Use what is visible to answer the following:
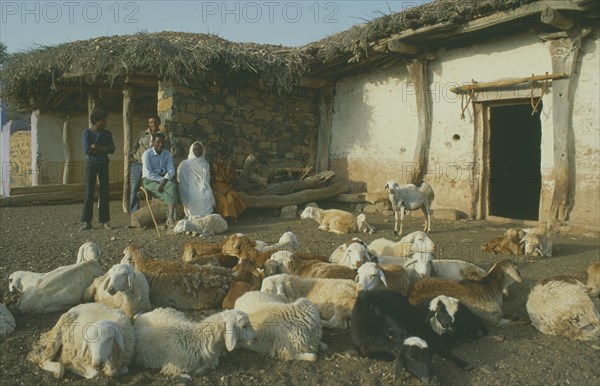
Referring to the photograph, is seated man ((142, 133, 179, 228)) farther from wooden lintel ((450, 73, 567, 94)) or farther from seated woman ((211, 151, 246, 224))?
wooden lintel ((450, 73, 567, 94))

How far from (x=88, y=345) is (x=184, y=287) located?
1389mm

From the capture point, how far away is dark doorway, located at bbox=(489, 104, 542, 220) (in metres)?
13.1

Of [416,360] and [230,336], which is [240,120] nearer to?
[230,336]

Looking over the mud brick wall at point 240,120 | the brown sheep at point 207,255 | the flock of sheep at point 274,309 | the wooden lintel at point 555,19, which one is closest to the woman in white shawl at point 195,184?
the mud brick wall at point 240,120

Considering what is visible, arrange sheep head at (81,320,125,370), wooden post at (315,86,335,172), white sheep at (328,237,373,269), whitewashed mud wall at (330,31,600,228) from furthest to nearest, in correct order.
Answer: wooden post at (315,86,335,172), whitewashed mud wall at (330,31,600,228), white sheep at (328,237,373,269), sheep head at (81,320,125,370)

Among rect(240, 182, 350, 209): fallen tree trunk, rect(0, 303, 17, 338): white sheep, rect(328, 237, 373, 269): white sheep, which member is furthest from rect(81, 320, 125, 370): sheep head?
rect(240, 182, 350, 209): fallen tree trunk

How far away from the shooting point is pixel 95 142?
8562 millimetres

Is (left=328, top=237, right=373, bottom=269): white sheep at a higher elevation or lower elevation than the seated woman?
lower

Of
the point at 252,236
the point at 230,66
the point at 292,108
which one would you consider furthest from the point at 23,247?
the point at 292,108

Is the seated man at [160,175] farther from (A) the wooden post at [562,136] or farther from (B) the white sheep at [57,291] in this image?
(A) the wooden post at [562,136]

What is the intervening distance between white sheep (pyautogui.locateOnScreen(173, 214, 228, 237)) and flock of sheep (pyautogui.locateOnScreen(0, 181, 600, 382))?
285 centimetres

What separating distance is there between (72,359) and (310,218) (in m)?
6.80

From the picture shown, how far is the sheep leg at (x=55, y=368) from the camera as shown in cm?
331

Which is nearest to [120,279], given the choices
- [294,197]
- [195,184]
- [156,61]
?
[195,184]
